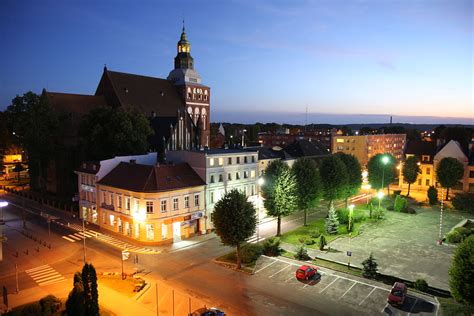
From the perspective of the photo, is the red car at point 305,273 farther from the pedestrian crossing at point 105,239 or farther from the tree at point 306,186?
the tree at point 306,186

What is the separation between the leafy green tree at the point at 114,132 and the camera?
2472 inches

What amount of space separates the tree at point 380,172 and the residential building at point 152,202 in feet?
137

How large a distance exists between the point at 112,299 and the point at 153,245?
47.1 ft

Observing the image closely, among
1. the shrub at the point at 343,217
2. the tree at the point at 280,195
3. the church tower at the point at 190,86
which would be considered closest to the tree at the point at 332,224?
the tree at the point at 280,195

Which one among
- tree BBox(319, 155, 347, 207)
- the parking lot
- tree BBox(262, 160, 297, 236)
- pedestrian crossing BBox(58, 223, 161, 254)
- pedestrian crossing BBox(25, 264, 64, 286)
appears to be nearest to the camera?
the parking lot

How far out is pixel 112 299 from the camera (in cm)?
3153

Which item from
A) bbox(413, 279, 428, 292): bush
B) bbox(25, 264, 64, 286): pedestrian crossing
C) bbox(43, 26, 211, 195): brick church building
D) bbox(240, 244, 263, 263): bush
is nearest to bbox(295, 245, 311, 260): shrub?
bbox(240, 244, 263, 263): bush

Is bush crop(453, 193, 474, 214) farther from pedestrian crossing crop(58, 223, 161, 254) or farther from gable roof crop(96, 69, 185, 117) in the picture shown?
gable roof crop(96, 69, 185, 117)

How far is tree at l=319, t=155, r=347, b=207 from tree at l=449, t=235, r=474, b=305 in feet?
107

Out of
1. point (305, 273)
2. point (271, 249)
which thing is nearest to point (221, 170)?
point (271, 249)

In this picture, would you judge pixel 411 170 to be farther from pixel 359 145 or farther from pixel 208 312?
pixel 208 312

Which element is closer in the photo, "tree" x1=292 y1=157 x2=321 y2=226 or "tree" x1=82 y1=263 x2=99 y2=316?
"tree" x1=82 y1=263 x2=99 y2=316

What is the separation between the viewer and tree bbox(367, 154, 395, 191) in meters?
75.8

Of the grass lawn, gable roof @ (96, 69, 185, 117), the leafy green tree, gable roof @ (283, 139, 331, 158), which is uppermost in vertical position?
gable roof @ (96, 69, 185, 117)
